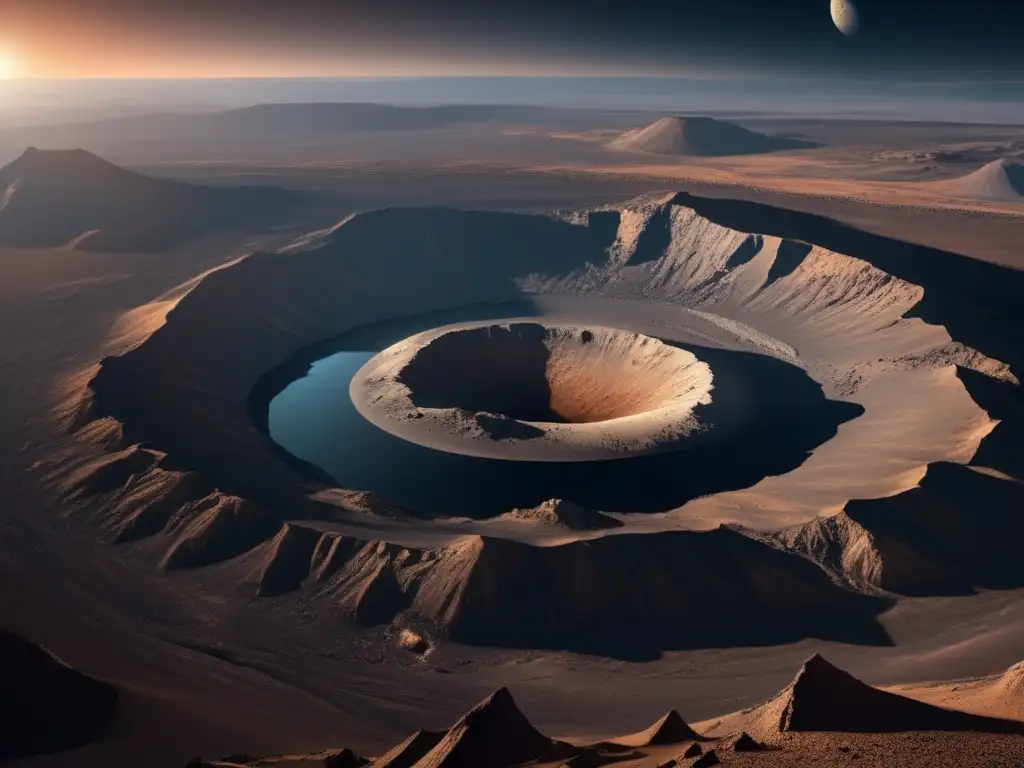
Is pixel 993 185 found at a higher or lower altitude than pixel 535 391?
higher

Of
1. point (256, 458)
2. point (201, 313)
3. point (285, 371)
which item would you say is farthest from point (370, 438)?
point (201, 313)

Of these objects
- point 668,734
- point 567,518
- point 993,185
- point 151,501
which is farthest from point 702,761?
point 993,185

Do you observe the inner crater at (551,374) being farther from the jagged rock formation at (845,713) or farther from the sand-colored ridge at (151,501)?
the jagged rock formation at (845,713)

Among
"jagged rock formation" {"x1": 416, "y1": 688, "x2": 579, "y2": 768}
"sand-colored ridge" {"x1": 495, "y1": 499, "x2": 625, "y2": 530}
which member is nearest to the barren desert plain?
"jagged rock formation" {"x1": 416, "y1": 688, "x2": 579, "y2": 768}

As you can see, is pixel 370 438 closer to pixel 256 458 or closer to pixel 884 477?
pixel 256 458

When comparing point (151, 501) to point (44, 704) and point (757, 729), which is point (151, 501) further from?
point (757, 729)
